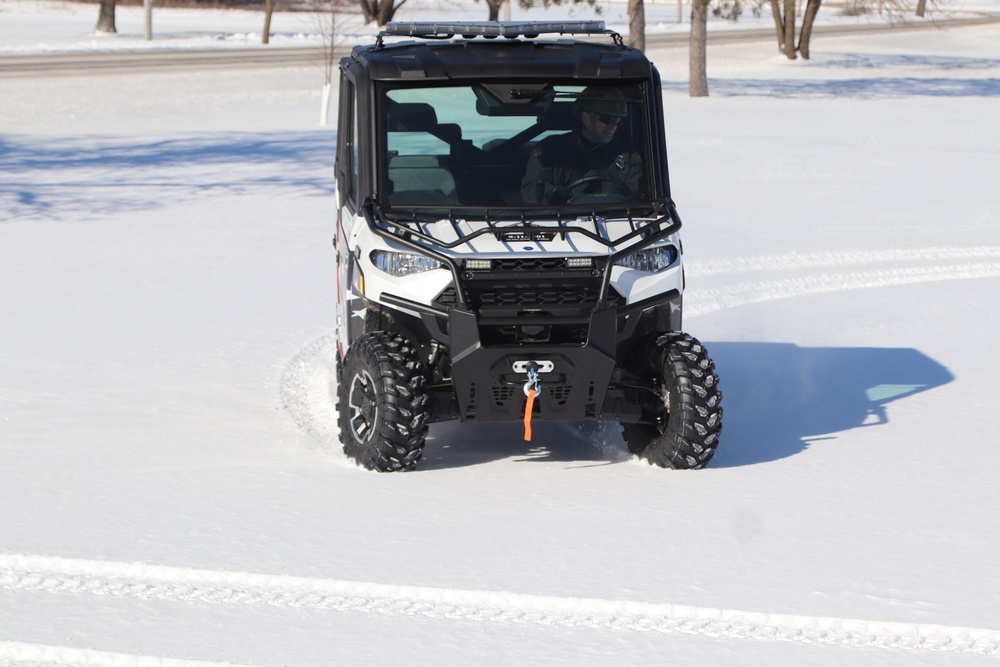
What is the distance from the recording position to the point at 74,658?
4824mm

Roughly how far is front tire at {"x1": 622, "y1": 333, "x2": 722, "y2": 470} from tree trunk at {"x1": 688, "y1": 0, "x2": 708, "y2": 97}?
2579 cm

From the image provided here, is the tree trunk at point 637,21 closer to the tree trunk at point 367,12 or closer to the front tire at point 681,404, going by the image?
the front tire at point 681,404

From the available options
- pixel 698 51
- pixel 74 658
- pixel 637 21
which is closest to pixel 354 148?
pixel 74 658

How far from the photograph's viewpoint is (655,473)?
714 centimetres

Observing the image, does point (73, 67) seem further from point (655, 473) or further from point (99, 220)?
point (655, 473)

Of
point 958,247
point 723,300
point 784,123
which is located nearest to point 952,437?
point 723,300

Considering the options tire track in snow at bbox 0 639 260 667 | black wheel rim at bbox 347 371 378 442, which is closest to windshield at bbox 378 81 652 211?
black wheel rim at bbox 347 371 378 442

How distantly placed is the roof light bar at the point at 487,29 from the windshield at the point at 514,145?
477mm

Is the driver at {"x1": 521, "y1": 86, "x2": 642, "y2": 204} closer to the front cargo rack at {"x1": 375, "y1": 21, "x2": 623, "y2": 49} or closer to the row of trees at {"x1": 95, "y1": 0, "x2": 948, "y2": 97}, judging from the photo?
the front cargo rack at {"x1": 375, "y1": 21, "x2": 623, "y2": 49}

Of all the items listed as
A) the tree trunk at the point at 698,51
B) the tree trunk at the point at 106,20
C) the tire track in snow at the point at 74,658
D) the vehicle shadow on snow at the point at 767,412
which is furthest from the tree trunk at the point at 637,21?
the tire track in snow at the point at 74,658

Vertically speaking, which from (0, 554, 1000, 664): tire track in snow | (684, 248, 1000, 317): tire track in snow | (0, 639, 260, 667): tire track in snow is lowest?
(684, 248, 1000, 317): tire track in snow

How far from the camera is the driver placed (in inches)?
285

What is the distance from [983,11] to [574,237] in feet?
290

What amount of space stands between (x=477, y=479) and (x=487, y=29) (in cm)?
241
